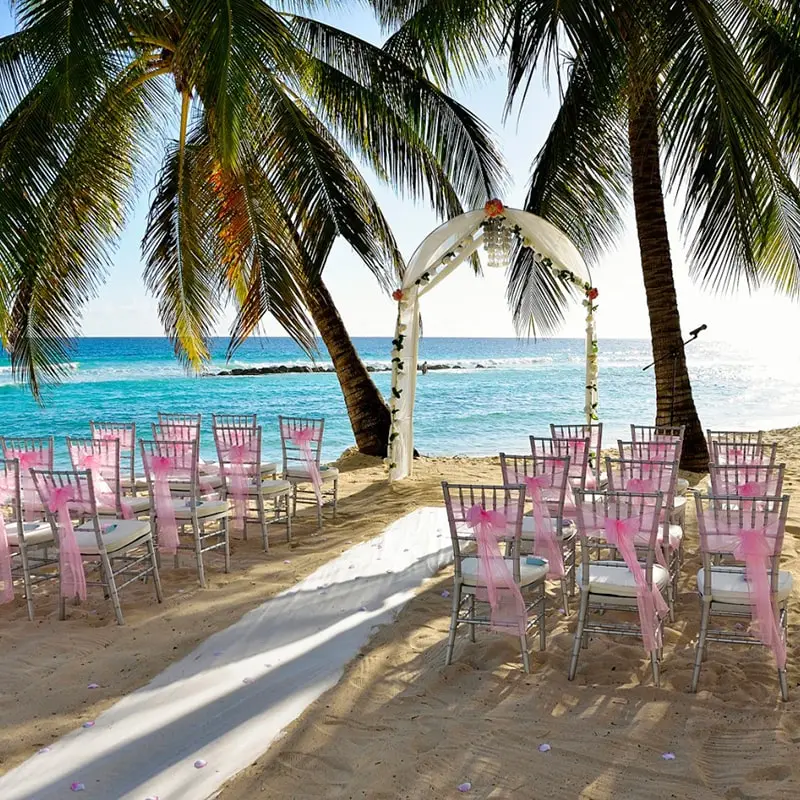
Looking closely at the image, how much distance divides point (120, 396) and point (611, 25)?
27691mm

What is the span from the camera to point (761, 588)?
12.2 ft

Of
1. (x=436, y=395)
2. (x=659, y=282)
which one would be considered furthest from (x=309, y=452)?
(x=436, y=395)

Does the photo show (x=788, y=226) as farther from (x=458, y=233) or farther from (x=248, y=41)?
(x=248, y=41)

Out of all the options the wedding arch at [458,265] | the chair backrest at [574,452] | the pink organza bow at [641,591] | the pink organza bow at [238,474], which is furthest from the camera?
the wedding arch at [458,265]

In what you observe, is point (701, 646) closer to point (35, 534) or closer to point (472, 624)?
point (472, 624)

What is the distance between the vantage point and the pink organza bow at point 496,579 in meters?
4.09

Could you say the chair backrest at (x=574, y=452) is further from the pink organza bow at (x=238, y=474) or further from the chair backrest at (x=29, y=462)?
the chair backrest at (x=29, y=462)

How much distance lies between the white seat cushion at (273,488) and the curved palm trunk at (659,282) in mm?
4725

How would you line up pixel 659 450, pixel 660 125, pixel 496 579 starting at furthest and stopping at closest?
pixel 660 125
pixel 659 450
pixel 496 579

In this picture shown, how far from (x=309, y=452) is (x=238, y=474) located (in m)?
0.91

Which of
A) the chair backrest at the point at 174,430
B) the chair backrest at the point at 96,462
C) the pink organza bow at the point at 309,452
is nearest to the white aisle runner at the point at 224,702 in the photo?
the pink organza bow at the point at 309,452

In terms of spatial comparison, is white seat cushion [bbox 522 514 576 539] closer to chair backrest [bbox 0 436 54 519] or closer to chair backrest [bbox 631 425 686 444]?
chair backrest [bbox 631 425 686 444]

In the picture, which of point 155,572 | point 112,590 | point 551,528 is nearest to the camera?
point 112,590

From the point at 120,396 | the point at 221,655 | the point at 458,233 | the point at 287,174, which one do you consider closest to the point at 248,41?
the point at 287,174
